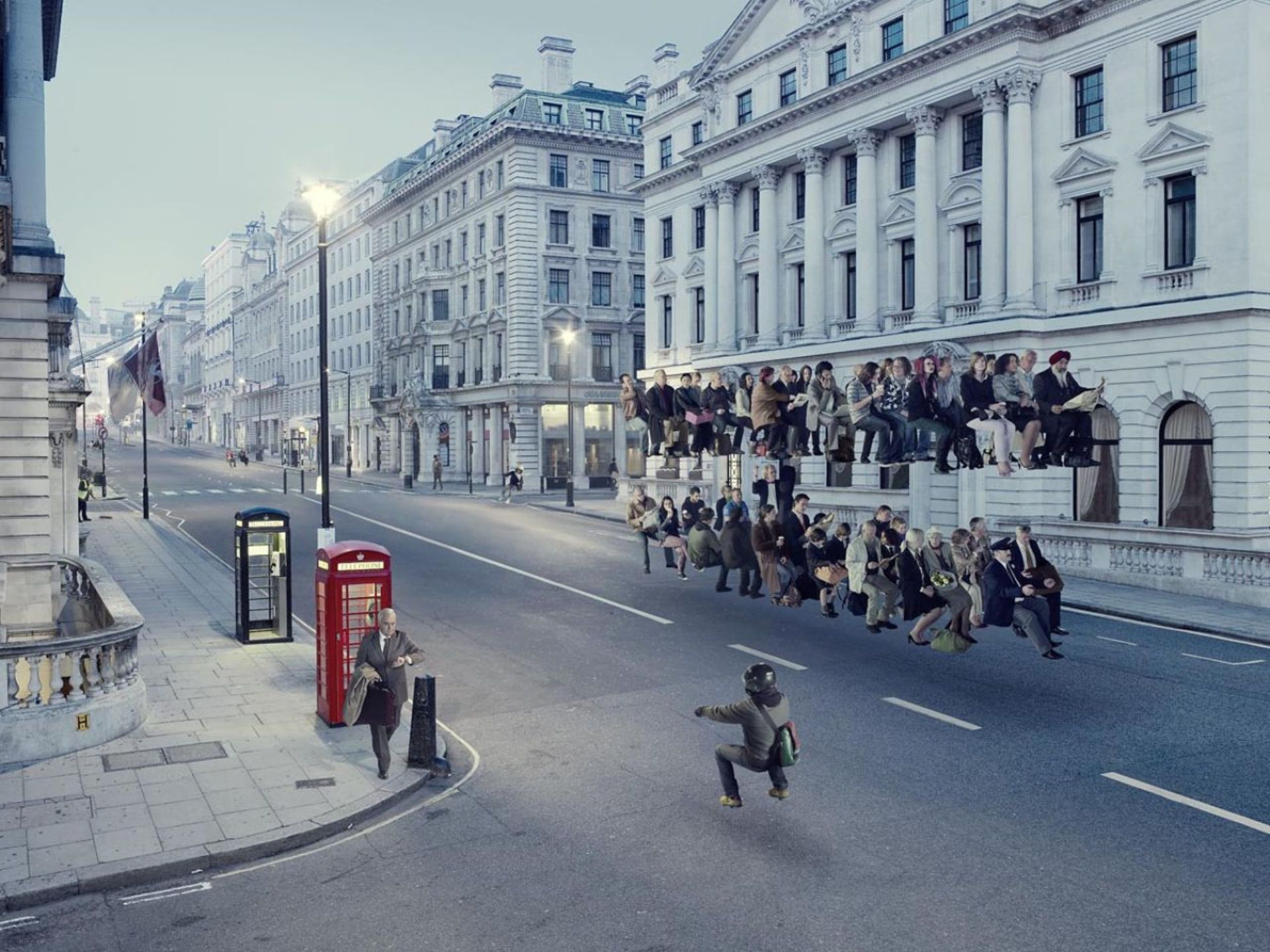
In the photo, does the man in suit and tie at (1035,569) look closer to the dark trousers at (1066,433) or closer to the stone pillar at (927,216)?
the dark trousers at (1066,433)

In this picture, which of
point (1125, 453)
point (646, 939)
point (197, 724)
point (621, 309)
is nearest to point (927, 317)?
point (1125, 453)

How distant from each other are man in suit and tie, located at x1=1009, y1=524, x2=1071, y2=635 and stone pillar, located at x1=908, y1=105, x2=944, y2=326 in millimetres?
25763

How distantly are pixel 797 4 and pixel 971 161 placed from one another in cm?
1099

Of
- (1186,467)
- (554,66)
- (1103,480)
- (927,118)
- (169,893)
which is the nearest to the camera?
(169,893)

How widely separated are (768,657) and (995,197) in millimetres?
22848

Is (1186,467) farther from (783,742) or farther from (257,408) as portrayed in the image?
(257,408)

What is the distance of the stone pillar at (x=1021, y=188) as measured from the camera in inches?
1377

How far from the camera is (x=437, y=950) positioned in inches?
319

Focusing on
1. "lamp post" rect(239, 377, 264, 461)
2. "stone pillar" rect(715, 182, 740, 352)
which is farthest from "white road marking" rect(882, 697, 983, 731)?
"lamp post" rect(239, 377, 264, 461)

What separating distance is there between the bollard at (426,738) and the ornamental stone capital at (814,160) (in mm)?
35321

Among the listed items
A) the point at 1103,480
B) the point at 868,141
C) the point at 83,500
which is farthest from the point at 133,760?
the point at 83,500

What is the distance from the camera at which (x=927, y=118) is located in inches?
1519

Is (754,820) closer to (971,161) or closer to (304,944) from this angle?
(304,944)

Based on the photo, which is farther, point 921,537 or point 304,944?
point 921,537
